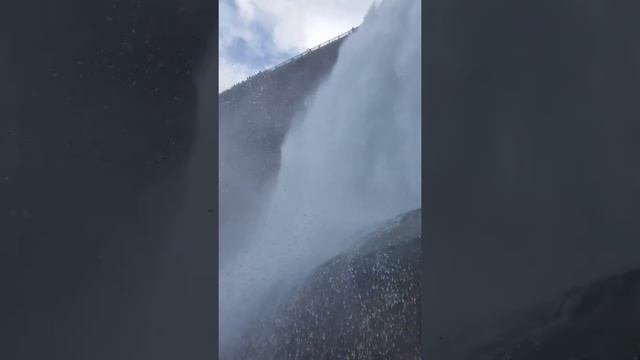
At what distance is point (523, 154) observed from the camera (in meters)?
3.24

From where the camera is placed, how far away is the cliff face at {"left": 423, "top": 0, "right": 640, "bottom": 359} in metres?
3.16

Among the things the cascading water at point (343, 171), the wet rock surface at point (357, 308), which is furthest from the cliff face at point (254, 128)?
the wet rock surface at point (357, 308)

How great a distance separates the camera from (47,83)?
2006 mm

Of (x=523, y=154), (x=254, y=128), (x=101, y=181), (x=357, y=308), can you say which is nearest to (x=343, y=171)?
(x=254, y=128)

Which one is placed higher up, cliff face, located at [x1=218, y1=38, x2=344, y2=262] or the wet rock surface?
cliff face, located at [x1=218, y1=38, x2=344, y2=262]

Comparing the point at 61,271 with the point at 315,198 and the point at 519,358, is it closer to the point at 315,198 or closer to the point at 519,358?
the point at 519,358

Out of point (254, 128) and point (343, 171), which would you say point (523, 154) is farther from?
point (254, 128)

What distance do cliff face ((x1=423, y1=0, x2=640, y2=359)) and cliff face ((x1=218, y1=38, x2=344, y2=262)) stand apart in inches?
88.8

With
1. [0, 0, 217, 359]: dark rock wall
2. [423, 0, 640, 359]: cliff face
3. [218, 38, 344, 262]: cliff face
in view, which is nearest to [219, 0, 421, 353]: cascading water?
[218, 38, 344, 262]: cliff face

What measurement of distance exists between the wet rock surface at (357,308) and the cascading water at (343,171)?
154mm

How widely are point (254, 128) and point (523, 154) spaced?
2827mm

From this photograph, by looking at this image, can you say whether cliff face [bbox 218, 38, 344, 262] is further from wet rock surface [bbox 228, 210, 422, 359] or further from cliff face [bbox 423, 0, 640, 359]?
cliff face [bbox 423, 0, 640, 359]

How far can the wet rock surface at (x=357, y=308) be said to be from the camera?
4781mm

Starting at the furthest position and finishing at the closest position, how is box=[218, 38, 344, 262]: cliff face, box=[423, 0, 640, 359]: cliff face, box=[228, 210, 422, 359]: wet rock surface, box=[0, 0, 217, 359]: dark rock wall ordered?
box=[218, 38, 344, 262]: cliff face, box=[228, 210, 422, 359]: wet rock surface, box=[423, 0, 640, 359]: cliff face, box=[0, 0, 217, 359]: dark rock wall
